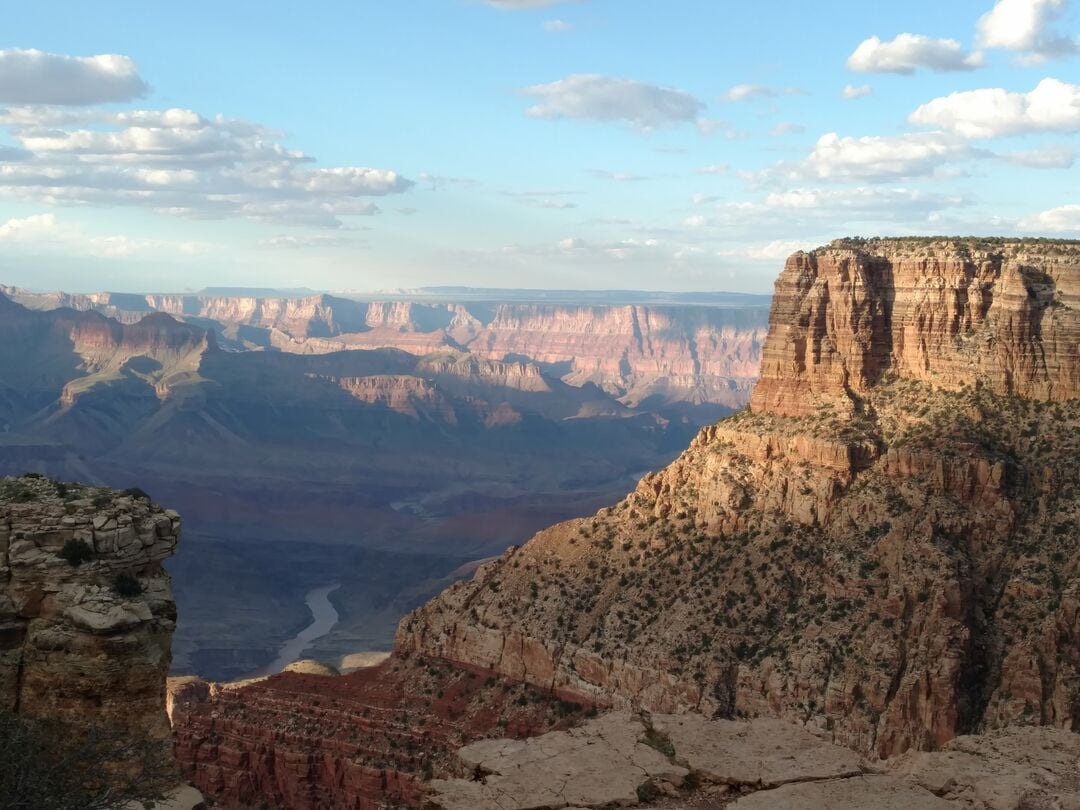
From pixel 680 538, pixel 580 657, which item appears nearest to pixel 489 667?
pixel 580 657

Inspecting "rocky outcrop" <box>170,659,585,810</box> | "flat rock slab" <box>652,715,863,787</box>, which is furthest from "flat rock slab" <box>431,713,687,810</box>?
"rocky outcrop" <box>170,659,585,810</box>

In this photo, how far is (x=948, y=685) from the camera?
53438mm

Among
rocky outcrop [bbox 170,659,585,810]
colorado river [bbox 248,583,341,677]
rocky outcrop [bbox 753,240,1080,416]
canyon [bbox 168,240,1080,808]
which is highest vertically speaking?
rocky outcrop [bbox 753,240,1080,416]

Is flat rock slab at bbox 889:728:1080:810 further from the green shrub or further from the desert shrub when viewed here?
the green shrub

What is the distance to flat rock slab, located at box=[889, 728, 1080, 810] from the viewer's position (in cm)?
2170

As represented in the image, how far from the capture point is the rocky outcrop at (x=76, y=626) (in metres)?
28.6

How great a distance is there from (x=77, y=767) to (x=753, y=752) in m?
13.8

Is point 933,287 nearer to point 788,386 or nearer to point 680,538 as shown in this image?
point 788,386

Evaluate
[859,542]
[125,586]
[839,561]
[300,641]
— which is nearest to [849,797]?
[125,586]

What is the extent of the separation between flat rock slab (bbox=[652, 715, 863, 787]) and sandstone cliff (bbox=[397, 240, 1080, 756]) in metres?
30.4

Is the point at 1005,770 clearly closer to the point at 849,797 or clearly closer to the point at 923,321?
the point at 849,797

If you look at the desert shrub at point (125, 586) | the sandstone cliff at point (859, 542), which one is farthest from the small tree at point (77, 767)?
the sandstone cliff at point (859, 542)

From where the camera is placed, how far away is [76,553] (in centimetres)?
2917

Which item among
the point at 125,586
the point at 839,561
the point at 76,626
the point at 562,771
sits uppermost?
the point at 125,586
